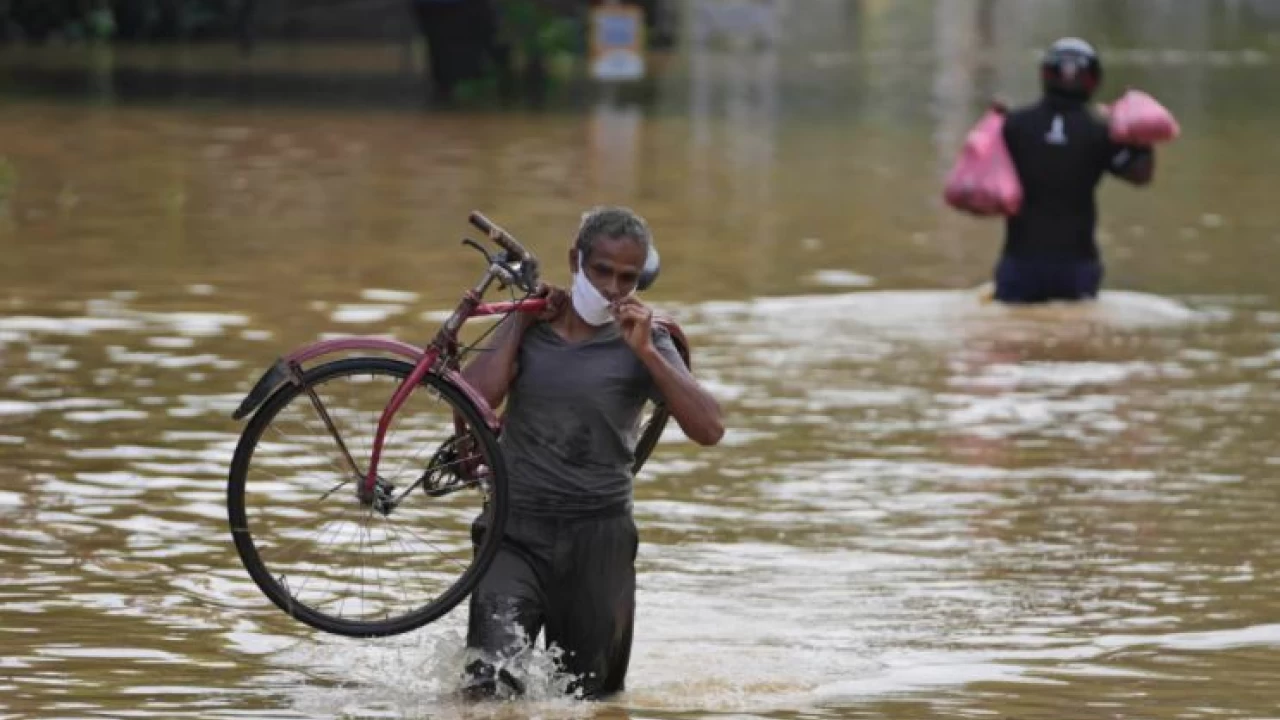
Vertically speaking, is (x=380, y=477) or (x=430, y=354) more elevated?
(x=430, y=354)

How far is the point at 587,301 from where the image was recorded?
7.91 m

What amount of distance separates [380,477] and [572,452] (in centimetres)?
50

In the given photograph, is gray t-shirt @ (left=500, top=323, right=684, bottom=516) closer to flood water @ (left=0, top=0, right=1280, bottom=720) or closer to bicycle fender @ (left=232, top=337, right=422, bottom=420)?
bicycle fender @ (left=232, top=337, right=422, bottom=420)

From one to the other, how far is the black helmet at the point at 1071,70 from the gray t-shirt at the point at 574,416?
902cm

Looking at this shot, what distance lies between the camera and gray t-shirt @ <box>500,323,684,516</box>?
7984mm

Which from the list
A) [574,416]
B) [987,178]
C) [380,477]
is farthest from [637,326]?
[987,178]

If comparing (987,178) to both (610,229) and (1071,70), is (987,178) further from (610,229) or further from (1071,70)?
(610,229)

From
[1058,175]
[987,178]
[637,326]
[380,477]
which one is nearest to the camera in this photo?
[637,326]

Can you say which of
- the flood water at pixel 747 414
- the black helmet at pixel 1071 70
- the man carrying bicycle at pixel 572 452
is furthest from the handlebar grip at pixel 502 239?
the black helmet at pixel 1071 70

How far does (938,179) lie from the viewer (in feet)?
81.0

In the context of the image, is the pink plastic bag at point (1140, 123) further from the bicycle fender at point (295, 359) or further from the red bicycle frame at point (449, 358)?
the bicycle fender at point (295, 359)

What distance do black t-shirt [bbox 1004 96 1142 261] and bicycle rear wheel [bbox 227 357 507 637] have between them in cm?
446

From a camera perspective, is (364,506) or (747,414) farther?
(747,414)

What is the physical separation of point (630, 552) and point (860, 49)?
36.7m
